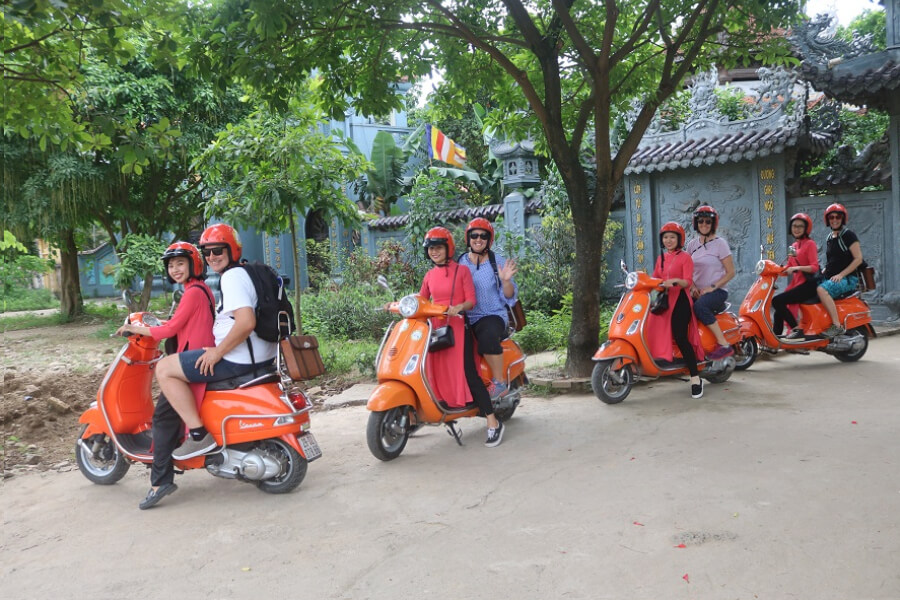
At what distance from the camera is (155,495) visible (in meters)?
4.15

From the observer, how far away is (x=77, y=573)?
3.34 meters

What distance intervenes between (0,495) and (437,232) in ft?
10.7

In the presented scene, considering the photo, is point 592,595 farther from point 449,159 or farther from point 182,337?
point 449,159

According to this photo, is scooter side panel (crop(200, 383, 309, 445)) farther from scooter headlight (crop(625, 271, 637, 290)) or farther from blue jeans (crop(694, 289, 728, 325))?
blue jeans (crop(694, 289, 728, 325))

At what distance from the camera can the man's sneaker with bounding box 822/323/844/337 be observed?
25.3 ft

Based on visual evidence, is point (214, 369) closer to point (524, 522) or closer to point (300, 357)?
point (300, 357)

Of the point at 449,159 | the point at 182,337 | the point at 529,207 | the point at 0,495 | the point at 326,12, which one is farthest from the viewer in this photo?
the point at 449,159

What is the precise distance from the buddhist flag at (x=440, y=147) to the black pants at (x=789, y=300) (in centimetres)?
1037

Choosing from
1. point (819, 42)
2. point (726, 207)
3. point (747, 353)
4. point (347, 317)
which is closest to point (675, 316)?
point (747, 353)

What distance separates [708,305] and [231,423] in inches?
174

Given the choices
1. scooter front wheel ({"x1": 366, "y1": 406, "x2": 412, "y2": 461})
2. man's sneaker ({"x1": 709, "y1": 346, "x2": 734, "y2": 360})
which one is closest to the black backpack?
scooter front wheel ({"x1": 366, "y1": 406, "x2": 412, "y2": 461})

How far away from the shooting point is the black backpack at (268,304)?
4.18 meters

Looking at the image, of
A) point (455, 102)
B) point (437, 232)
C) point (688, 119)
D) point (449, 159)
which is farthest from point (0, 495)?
point (449, 159)

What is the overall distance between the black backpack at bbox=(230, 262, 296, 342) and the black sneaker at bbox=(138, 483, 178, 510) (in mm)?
989
